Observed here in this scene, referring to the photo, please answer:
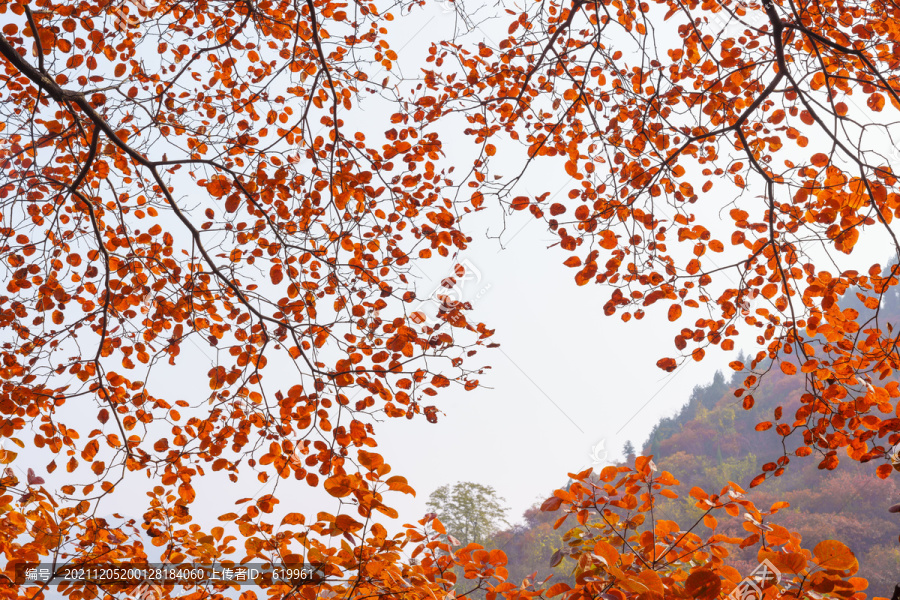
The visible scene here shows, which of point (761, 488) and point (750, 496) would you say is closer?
point (750, 496)

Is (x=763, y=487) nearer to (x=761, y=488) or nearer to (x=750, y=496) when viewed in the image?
(x=761, y=488)

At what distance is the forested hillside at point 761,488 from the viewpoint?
18.6 meters

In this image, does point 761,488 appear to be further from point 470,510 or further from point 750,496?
point 470,510

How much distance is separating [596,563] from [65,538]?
110 inches

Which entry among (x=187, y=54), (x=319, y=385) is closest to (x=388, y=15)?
(x=187, y=54)

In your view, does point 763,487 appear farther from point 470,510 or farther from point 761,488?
point 470,510

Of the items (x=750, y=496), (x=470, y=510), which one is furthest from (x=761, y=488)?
(x=470, y=510)

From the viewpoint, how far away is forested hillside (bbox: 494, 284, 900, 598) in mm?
18562

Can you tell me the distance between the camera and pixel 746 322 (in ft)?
10.6

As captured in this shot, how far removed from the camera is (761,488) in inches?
998

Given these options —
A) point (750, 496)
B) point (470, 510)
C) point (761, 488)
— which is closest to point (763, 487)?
point (761, 488)

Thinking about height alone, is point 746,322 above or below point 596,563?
above

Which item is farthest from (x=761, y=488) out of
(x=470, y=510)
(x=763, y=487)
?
(x=470, y=510)

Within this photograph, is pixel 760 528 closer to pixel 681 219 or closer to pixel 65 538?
pixel 681 219
